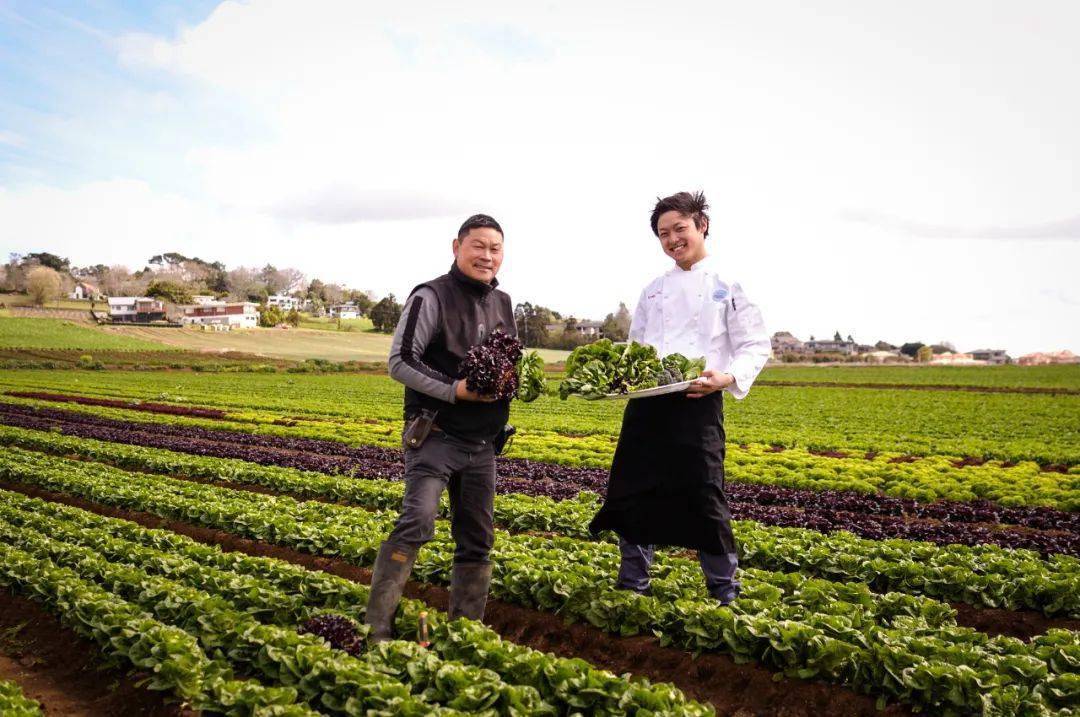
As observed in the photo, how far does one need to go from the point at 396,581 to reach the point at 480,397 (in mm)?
1318

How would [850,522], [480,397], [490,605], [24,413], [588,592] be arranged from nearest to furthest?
[480,397] < [588,592] < [490,605] < [850,522] < [24,413]

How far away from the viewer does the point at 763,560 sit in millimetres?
7422

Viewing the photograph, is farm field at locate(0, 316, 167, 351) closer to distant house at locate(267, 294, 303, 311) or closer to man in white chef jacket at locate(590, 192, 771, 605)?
distant house at locate(267, 294, 303, 311)

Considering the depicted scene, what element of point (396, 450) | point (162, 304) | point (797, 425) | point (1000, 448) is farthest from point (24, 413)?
point (162, 304)

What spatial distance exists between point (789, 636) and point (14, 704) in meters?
4.43

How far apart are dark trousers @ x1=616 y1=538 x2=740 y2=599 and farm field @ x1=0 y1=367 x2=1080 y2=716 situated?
0.46 feet

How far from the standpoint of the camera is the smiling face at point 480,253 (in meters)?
4.78

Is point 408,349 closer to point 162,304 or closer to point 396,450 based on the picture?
point 396,450

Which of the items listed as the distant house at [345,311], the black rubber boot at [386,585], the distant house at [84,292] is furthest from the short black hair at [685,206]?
the distant house at [84,292]

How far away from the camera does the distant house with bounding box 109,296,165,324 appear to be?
102 m

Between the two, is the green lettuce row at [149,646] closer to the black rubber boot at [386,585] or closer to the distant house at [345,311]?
the black rubber boot at [386,585]

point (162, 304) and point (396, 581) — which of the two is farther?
point (162, 304)

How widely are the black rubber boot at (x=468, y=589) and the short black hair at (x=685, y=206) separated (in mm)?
2677

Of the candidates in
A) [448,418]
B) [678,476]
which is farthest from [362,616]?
[678,476]
